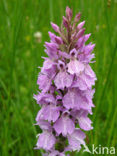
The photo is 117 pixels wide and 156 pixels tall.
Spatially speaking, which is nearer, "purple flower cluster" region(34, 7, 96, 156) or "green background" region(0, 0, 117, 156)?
"purple flower cluster" region(34, 7, 96, 156)

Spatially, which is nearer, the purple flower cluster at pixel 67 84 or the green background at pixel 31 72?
the purple flower cluster at pixel 67 84

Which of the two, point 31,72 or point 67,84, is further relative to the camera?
point 31,72

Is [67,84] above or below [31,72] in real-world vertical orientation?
below

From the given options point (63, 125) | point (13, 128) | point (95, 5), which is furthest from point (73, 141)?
point (95, 5)

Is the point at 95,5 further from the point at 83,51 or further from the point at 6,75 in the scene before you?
the point at 83,51
